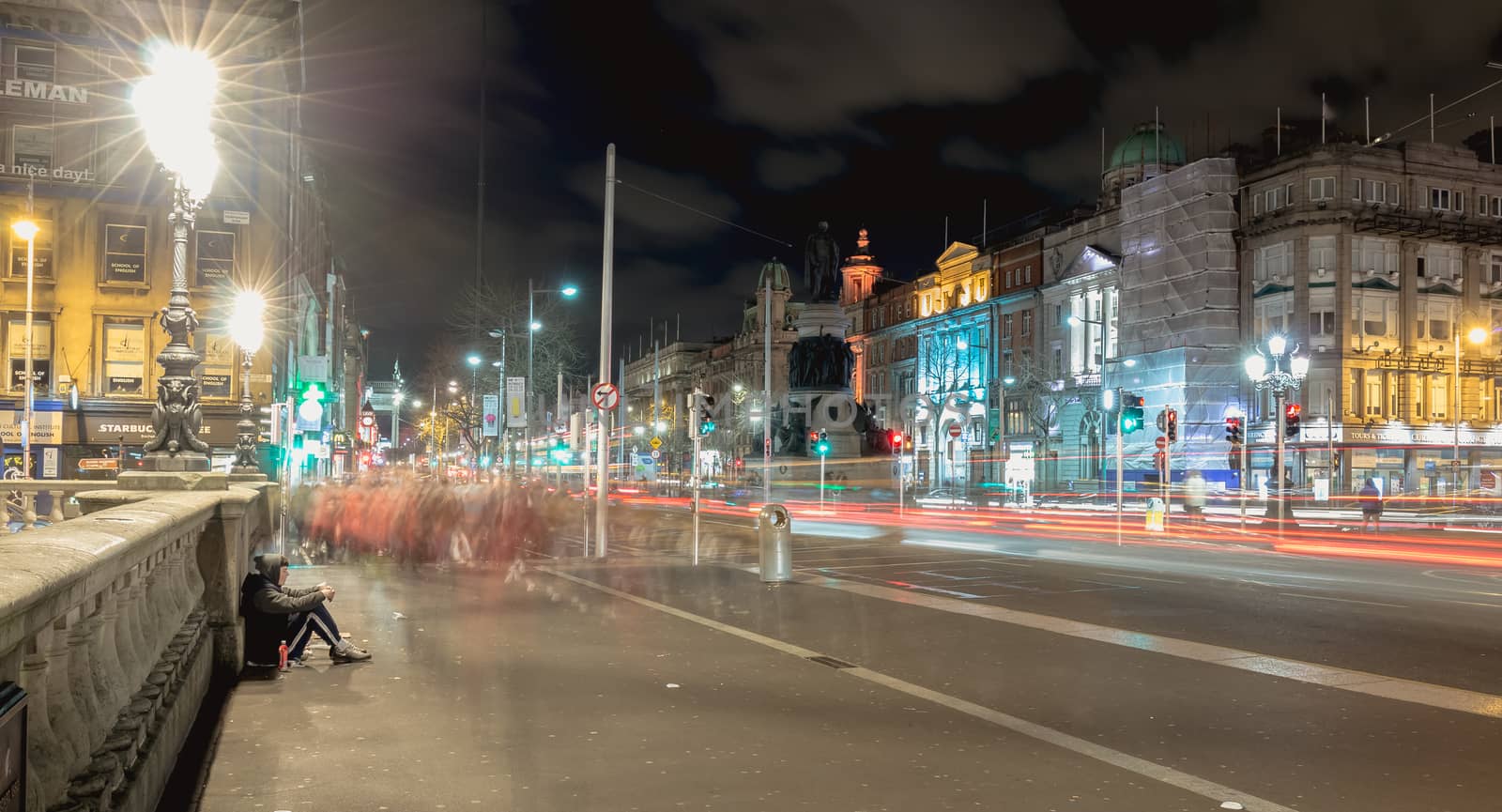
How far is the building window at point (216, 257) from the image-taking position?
45938 millimetres

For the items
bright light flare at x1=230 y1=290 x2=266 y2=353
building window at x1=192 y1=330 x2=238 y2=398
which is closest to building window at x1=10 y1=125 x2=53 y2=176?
building window at x1=192 y1=330 x2=238 y2=398

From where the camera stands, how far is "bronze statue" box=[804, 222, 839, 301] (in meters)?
61.8

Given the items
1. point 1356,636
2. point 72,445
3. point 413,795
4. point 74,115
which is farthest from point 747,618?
point 74,115

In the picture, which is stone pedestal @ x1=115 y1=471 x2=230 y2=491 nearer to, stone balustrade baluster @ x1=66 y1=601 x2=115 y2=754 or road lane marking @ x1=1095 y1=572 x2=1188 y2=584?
stone balustrade baluster @ x1=66 y1=601 x2=115 y2=754

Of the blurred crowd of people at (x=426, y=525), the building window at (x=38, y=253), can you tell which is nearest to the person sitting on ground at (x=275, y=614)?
the blurred crowd of people at (x=426, y=525)

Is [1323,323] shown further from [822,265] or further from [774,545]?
[774,545]

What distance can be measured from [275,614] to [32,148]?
4186 cm

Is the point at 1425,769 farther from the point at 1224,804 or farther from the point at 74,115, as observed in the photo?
the point at 74,115

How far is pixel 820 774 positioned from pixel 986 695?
2864 mm

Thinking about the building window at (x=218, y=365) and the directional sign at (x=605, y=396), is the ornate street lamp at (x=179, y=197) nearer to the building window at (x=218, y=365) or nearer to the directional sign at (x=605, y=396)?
the directional sign at (x=605, y=396)

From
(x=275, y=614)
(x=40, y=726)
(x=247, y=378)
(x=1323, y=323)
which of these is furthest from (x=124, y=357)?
(x=1323, y=323)

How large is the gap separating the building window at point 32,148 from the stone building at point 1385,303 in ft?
181

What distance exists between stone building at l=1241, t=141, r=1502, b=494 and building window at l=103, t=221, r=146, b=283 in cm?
5158

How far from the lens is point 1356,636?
1286 cm
